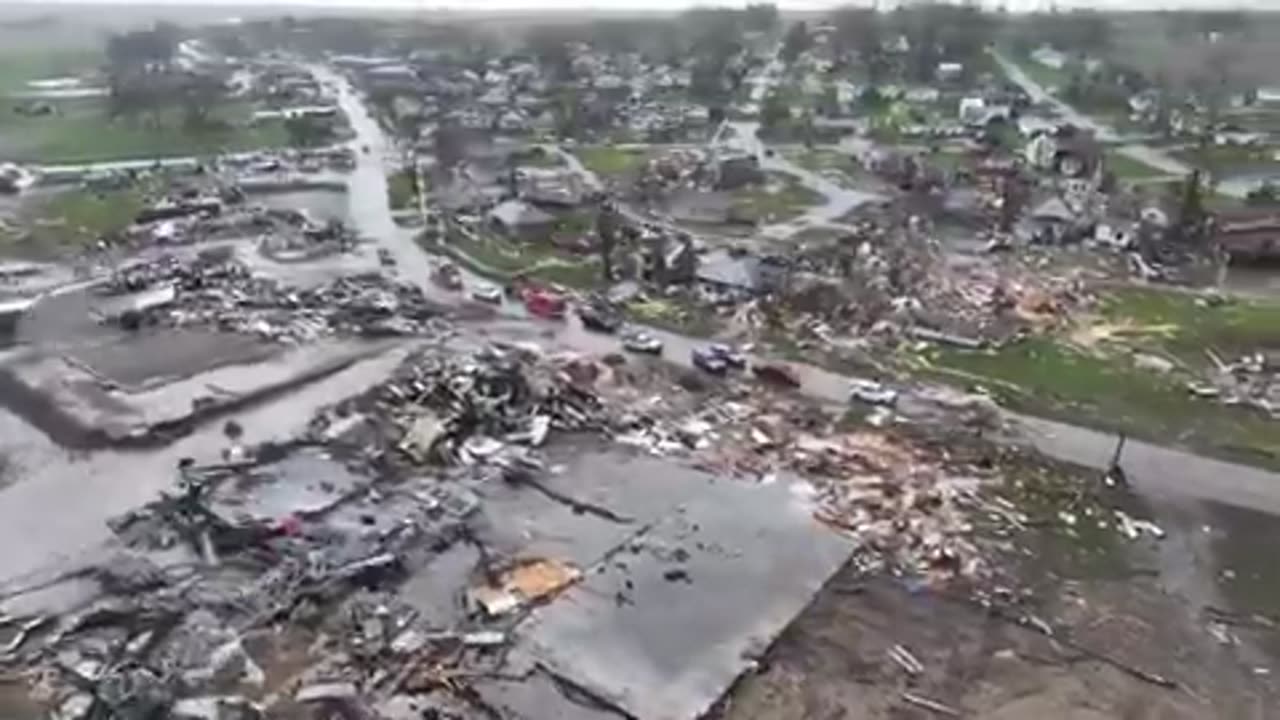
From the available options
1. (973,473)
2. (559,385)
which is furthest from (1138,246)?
(559,385)

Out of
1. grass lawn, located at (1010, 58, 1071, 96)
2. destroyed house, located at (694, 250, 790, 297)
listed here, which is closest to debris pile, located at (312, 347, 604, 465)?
destroyed house, located at (694, 250, 790, 297)

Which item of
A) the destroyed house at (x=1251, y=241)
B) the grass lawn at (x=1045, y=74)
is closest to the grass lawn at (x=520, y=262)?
the destroyed house at (x=1251, y=241)

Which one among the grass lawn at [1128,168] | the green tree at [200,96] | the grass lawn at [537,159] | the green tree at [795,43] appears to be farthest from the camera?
the green tree at [795,43]

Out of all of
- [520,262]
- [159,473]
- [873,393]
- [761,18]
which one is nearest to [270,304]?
[520,262]

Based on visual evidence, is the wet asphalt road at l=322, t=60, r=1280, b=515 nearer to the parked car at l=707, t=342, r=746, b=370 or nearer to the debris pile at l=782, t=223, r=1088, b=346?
the parked car at l=707, t=342, r=746, b=370

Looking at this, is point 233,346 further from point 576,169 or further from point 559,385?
point 576,169

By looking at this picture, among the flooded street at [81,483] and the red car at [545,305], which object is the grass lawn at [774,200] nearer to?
the red car at [545,305]

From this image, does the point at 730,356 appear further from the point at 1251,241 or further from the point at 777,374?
the point at 1251,241
